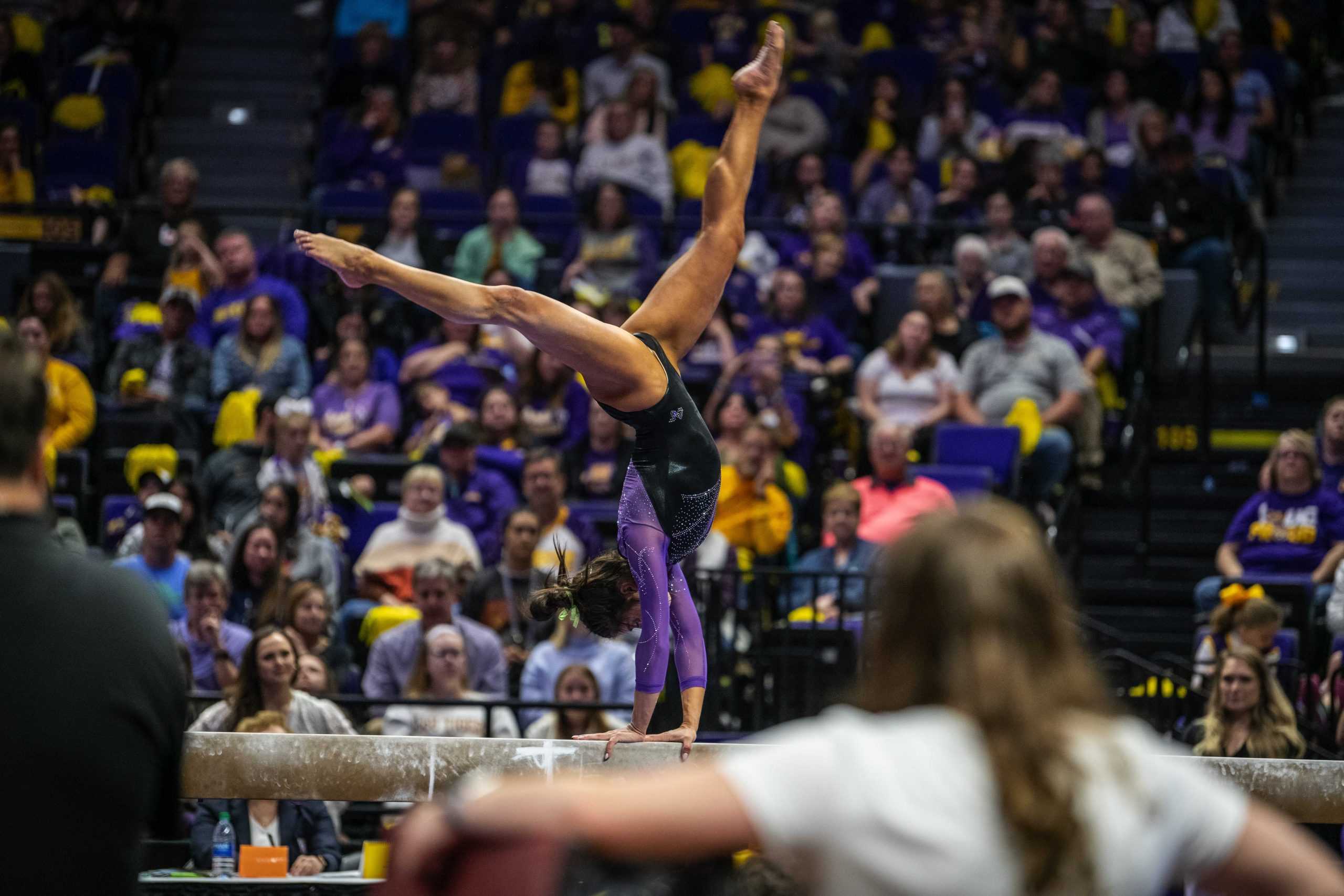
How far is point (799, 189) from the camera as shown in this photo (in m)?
11.1

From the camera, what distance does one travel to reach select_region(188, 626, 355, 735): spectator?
6164mm

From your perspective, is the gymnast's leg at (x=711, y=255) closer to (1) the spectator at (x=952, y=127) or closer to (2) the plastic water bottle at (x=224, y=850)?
(2) the plastic water bottle at (x=224, y=850)

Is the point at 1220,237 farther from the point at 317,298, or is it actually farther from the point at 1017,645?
the point at 1017,645

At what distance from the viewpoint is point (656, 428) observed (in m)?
4.59

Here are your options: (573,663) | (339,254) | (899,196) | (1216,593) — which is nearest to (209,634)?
(573,663)

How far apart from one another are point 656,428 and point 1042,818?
3143 mm

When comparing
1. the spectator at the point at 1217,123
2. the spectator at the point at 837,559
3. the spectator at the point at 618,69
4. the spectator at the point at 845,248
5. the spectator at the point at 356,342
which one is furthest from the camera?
Result: the spectator at the point at 618,69

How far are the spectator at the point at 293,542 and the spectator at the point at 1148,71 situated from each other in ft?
23.8

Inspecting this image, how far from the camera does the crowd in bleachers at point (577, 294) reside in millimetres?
7785

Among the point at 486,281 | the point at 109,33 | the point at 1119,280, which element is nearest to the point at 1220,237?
the point at 1119,280

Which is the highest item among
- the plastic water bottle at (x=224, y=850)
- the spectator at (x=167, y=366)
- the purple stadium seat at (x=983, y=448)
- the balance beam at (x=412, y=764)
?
the spectator at (x=167, y=366)

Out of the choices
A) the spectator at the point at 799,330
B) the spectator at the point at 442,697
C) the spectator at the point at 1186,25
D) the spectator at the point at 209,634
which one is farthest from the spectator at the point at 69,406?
the spectator at the point at 1186,25

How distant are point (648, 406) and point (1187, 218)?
7308 mm

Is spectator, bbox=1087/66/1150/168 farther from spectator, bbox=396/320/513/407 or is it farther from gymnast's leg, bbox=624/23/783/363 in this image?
gymnast's leg, bbox=624/23/783/363
